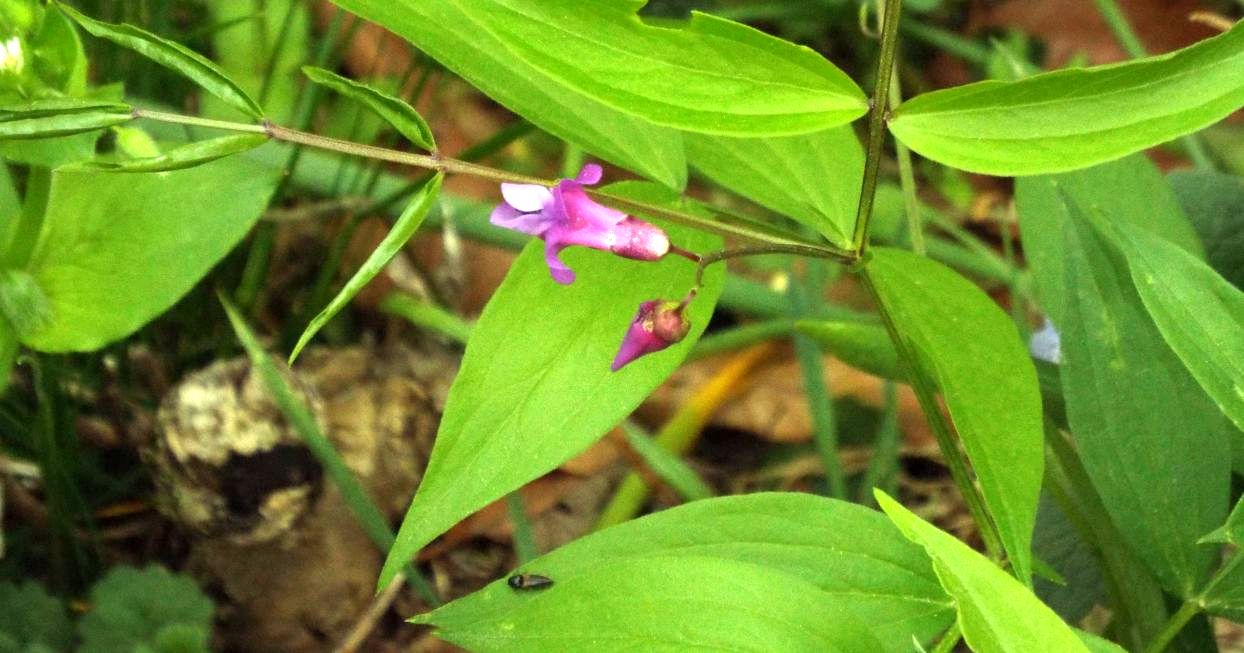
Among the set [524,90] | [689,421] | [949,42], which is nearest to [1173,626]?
[524,90]

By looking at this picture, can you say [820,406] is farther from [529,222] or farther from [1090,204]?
[529,222]

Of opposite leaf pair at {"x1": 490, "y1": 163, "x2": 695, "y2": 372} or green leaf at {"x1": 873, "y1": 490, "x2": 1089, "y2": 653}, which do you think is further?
opposite leaf pair at {"x1": 490, "y1": 163, "x2": 695, "y2": 372}

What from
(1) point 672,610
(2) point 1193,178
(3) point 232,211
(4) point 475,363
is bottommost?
(1) point 672,610

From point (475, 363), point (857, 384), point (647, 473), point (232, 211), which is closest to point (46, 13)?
point (232, 211)

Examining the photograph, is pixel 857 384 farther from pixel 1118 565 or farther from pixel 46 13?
pixel 46 13

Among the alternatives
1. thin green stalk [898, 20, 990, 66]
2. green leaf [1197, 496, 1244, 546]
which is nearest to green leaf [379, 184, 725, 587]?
green leaf [1197, 496, 1244, 546]

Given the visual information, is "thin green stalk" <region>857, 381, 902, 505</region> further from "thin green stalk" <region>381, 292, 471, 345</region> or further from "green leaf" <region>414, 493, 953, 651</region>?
"green leaf" <region>414, 493, 953, 651</region>
